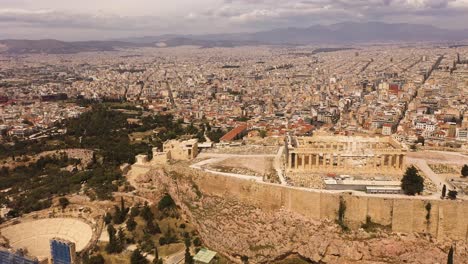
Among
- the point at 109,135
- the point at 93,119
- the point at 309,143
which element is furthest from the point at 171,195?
the point at 93,119

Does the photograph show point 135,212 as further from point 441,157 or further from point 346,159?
point 441,157

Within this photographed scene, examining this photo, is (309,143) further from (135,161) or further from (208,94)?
(208,94)

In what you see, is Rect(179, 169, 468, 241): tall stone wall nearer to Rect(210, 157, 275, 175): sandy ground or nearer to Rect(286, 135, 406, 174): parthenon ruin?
Rect(210, 157, 275, 175): sandy ground

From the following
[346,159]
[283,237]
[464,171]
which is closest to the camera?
[283,237]

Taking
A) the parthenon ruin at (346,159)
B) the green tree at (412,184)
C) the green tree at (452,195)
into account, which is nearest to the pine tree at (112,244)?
the parthenon ruin at (346,159)

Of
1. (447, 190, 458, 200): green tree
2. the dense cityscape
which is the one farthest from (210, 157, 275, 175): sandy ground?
(447, 190, 458, 200): green tree

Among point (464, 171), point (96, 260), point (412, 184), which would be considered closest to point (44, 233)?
point (96, 260)
